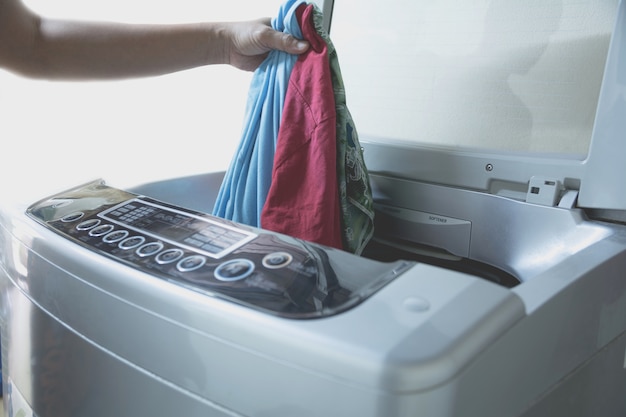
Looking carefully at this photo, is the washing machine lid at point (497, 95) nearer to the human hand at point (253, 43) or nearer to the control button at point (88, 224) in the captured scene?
the human hand at point (253, 43)

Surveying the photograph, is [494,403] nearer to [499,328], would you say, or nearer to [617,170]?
[499,328]

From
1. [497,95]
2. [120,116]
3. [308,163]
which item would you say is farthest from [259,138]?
[120,116]

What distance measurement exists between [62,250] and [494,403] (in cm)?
42

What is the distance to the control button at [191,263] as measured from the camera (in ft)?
1.60

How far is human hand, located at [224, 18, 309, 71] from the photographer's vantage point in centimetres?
74

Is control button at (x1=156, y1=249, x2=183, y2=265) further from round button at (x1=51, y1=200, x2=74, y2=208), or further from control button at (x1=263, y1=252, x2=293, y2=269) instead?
round button at (x1=51, y1=200, x2=74, y2=208)

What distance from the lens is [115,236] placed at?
570mm

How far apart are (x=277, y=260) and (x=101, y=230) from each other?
22 cm

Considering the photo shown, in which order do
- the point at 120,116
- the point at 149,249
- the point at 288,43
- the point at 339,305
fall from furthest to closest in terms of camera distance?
→ 1. the point at 120,116
2. the point at 288,43
3. the point at 149,249
4. the point at 339,305

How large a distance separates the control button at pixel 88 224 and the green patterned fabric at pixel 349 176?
301mm

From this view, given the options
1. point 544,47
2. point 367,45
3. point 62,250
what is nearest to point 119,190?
point 62,250

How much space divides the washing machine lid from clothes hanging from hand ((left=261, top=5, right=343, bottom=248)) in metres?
0.19

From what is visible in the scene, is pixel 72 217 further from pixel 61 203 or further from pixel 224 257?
pixel 224 257

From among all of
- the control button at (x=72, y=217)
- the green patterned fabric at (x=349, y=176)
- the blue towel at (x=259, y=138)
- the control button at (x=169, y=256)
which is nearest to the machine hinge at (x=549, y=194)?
the green patterned fabric at (x=349, y=176)
